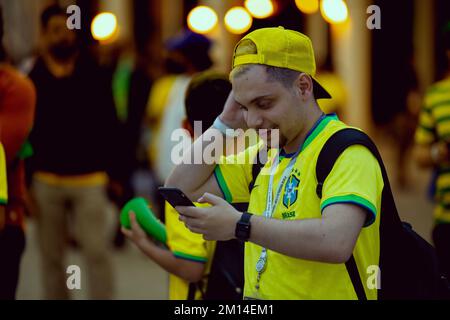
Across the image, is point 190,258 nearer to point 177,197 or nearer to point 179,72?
point 177,197

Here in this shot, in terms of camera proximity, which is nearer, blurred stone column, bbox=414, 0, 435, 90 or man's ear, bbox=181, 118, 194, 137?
man's ear, bbox=181, 118, 194, 137

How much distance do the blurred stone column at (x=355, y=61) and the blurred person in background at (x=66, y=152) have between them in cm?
1110

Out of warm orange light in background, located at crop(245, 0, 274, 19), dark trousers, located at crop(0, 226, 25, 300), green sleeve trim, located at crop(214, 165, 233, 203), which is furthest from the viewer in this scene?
warm orange light in background, located at crop(245, 0, 274, 19)

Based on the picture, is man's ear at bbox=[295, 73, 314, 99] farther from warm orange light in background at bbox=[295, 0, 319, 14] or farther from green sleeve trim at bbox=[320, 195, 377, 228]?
warm orange light in background at bbox=[295, 0, 319, 14]

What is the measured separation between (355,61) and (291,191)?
1457 centimetres

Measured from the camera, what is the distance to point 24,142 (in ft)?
14.1

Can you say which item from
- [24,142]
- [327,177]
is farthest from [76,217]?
[327,177]

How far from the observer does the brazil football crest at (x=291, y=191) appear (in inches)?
104

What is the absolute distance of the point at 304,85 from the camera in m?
2.69

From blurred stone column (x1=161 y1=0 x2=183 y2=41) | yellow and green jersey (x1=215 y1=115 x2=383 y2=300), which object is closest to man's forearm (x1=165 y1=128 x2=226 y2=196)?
yellow and green jersey (x1=215 y1=115 x2=383 y2=300)

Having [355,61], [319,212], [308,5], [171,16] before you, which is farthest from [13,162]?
[171,16]

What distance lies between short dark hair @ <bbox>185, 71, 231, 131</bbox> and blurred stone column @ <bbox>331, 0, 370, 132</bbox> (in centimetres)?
1305

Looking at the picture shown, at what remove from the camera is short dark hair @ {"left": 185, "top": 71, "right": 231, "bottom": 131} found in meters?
3.68

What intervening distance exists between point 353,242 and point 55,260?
3763 millimetres
